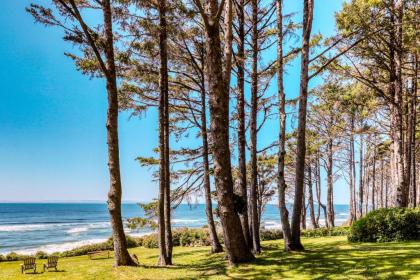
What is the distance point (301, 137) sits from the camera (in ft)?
31.8

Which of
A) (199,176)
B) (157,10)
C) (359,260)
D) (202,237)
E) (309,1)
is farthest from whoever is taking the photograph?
(202,237)

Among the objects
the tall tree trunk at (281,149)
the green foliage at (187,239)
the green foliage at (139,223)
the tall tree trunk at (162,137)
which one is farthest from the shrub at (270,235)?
the tall tree trunk at (281,149)

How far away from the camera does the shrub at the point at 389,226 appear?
1041 centimetres

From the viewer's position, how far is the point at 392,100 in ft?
42.0

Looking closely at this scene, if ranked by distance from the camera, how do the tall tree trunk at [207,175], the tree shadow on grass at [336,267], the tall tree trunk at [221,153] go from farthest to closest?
the tall tree trunk at [207,175], the tall tree trunk at [221,153], the tree shadow on grass at [336,267]

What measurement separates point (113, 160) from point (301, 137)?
18.5ft

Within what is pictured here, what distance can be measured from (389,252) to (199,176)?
A: 946 cm

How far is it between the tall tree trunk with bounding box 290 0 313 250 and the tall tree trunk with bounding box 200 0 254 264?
232 centimetres

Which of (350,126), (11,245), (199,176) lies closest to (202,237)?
(199,176)

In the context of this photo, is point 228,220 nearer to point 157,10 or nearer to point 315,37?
point 315,37

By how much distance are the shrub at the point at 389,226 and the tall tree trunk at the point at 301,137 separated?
2984 mm

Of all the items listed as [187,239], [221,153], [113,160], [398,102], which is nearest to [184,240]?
[187,239]

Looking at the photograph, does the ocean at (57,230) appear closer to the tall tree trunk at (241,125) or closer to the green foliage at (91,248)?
the green foliage at (91,248)

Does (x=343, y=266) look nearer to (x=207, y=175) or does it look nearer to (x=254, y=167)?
(x=254, y=167)
